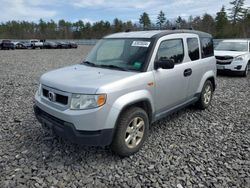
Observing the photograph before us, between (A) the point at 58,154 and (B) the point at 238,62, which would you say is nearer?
(A) the point at 58,154

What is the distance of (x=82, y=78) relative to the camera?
3.00 metres

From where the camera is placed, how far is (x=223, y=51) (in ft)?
33.3

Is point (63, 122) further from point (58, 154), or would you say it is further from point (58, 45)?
point (58, 45)

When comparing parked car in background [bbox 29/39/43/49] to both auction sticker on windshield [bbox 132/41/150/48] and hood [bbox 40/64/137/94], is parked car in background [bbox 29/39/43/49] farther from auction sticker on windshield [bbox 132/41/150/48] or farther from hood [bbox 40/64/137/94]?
auction sticker on windshield [bbox 132/41/150/48]

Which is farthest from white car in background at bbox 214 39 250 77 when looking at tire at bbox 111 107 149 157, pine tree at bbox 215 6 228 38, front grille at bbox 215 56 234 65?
pine tree at bbox 215 6 228 38

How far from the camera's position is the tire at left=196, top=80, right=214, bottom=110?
4977 mm

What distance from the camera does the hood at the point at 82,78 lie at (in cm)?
271

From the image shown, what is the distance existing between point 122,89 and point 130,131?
2.30 feet

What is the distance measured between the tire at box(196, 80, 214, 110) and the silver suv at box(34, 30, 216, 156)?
17.7 inches

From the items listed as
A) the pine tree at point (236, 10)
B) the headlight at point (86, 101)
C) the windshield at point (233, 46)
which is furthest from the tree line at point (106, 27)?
the headlight at point (86, 101)

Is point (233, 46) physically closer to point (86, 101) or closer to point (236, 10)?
point (86, 101)

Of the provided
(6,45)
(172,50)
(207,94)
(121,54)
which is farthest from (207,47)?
(6,45)

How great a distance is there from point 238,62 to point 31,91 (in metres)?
8.64

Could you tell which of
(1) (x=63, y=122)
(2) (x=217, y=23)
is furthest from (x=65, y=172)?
(2) (x=217, y=23)
